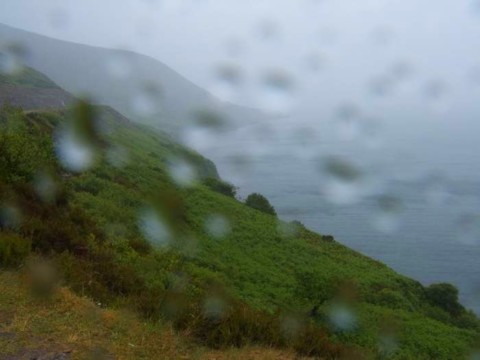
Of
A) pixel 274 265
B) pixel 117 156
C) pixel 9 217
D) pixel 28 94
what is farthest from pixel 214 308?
pixel 28 94

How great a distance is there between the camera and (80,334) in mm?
6176

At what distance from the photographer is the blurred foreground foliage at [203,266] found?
7.55 m

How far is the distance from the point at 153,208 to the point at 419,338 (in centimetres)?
1184

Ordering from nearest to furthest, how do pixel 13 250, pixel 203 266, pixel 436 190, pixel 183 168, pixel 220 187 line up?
pixel 13 250 < pixel 203 266 < pixel 220 187 < pixel 183 168 < pixel 436 190

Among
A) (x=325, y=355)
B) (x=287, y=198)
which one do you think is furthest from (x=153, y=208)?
(x=287, y=198)

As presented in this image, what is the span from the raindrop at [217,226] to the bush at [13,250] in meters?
16.3

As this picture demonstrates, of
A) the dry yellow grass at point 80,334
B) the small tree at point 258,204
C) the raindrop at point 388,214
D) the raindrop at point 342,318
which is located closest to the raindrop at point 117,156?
the small tree at point 258,204

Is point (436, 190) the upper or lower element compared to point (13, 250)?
upper

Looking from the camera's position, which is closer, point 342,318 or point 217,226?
point 342,318

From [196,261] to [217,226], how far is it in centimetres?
751

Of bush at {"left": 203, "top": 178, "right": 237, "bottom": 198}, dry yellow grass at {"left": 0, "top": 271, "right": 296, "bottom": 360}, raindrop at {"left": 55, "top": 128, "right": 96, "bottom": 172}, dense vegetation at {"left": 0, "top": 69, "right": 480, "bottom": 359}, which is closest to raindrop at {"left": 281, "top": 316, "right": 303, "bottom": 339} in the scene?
dense vegetation at {"left": 0, "top": 69, "right": 480, "bottom": 359}

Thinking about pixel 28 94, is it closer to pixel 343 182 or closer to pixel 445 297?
pixel 343 182

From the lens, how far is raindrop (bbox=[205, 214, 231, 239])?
25214 mm

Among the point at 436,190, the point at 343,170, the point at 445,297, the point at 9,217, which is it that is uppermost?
the point at 436,190
